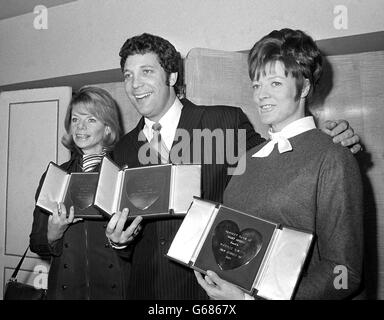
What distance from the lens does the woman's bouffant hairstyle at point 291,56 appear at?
3.65 feet

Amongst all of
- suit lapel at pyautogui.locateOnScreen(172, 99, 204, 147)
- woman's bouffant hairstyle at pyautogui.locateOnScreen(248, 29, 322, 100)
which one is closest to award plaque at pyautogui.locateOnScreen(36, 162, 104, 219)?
suit lapel at pyautogui.locateOnScreen(172, 99, 204, 147)

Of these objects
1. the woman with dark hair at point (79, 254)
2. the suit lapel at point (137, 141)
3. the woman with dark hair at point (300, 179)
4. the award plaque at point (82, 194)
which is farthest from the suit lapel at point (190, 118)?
the woman with dark hair at point (79, 254)

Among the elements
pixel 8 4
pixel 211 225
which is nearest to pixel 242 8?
pixel 211 225

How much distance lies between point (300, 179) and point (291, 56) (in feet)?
1.34

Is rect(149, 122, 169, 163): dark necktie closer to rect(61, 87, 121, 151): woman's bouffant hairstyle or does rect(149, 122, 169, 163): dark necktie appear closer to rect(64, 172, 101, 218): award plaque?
rect(64, 172, 101, 218): award plaque

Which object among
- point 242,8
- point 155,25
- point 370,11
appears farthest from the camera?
point 155,25

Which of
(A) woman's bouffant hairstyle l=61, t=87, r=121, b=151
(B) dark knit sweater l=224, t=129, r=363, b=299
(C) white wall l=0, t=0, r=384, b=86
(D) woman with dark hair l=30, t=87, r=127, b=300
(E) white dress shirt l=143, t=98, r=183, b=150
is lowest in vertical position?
(D) woman with dark hair l=30, t=87, r=127, b=300

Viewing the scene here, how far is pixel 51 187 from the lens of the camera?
1497 mm

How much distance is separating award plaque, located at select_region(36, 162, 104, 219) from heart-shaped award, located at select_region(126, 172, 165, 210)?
21 centimetres

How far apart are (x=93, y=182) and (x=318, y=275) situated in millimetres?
919

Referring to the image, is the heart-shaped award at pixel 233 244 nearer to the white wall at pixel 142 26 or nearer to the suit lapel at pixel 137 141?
the suit lapel at pixel 137 141

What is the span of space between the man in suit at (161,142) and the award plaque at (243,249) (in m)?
0.27

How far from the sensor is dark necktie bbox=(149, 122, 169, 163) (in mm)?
1400
